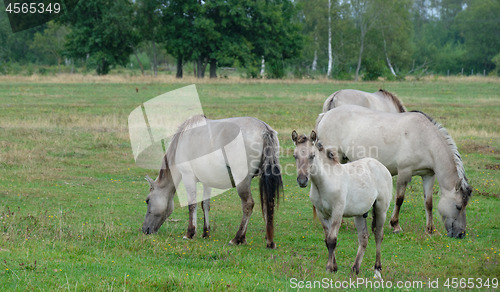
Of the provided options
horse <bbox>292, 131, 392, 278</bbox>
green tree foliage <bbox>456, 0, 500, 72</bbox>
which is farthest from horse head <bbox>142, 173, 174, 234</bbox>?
green tree foliage <bbox>456, 0, 500, 72</bbox>

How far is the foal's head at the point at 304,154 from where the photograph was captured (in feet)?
21.8

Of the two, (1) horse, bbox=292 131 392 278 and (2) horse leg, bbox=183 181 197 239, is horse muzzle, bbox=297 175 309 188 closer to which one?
(1) horse, bbox=292 131 392 278

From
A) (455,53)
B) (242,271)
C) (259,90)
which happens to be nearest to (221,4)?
(259,90)

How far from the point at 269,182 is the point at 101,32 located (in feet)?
158

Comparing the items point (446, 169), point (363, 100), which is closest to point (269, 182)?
point (446, 169)

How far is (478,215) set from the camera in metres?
11.0

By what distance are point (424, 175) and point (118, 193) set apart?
660 cm

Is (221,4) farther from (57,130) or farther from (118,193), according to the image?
(118,193)

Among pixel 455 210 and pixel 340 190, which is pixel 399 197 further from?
pixel 340 190

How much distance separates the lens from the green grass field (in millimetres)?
6578

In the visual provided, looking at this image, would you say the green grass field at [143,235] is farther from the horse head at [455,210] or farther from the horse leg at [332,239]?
the horse head at [455,210]

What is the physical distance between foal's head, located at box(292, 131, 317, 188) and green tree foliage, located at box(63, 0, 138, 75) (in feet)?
158

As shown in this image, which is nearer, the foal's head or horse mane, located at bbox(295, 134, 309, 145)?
the foal's head

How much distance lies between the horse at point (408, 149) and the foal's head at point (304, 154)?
365cm
